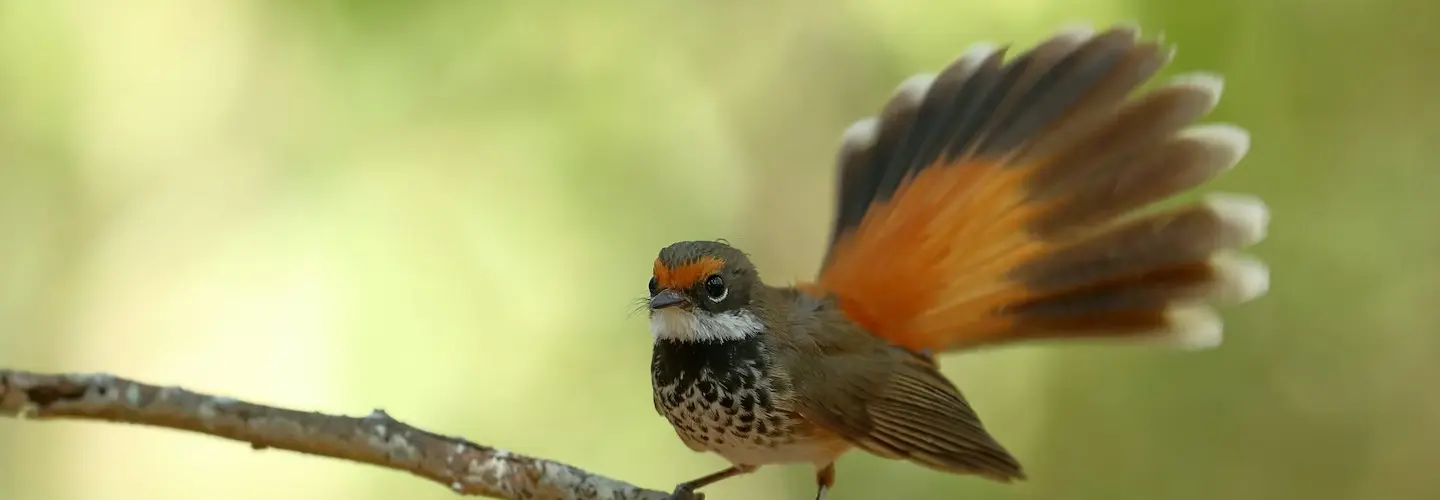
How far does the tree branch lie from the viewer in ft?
4.78

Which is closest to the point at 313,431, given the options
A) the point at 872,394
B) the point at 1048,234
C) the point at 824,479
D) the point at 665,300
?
the point at 665,300

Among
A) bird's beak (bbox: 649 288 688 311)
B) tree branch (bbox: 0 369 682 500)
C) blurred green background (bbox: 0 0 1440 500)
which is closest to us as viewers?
tree branch (bbox: 0 369 682 500)

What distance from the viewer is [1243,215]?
9.57 ft

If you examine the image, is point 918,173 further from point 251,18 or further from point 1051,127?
point 251,18

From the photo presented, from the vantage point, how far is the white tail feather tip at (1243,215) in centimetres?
291

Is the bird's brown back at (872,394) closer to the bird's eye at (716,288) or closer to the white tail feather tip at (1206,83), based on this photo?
the bird's eye at (716,288)

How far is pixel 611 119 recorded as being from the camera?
406 cm

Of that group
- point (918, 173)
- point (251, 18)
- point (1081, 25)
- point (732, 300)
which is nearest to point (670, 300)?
point (732, 300)

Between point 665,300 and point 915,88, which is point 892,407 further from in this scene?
point 915,88

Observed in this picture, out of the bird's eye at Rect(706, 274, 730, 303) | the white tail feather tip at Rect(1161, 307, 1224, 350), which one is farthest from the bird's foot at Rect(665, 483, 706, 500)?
the white tail feather tip at Rect(1161, 307, 1224, 350)

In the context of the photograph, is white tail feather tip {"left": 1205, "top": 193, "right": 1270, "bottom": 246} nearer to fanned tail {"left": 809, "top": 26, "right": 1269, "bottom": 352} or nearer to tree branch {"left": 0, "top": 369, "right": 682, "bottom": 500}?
fanned tail {"left": 809, "top": 26, "right": 1269, "bottom": 352}

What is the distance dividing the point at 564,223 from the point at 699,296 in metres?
1.59

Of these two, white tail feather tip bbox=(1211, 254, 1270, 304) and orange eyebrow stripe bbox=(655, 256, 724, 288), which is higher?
white tail feather tip bbox=(1211, 254, 1270, 304)

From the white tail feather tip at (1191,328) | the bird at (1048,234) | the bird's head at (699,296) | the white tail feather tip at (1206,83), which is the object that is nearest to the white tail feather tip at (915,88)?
the bird at (1048,234)
